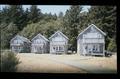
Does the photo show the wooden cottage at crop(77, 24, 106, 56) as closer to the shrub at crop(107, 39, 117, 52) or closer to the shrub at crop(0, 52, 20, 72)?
the shrub at crop(107, 39, 117, 52)

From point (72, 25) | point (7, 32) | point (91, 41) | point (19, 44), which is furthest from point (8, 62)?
point (91, 41)

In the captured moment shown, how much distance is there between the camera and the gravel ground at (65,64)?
511 cm

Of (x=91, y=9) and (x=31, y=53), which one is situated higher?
(x=91, y=9)

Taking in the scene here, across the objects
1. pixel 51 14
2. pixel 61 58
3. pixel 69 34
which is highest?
pixel 51 14

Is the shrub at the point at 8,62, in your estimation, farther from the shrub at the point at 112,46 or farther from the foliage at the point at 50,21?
the shrub at the point at 112,46

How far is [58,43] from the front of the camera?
17.3 ft

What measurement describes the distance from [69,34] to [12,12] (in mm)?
998

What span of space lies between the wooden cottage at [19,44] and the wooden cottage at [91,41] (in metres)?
0.85

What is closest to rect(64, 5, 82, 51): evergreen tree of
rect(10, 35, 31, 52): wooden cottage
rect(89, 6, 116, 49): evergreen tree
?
rect(89, 6, 116, 49): evergreen tree

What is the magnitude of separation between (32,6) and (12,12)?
0.34 meters

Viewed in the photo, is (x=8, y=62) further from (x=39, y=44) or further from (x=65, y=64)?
(x=65, y=64)
